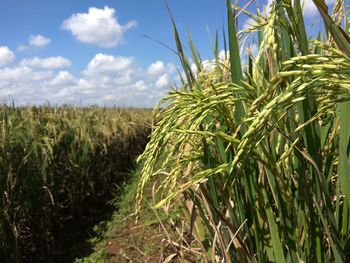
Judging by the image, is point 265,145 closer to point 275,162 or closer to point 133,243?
point 275,162

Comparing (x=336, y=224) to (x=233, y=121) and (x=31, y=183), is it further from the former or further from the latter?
(x=31, y=183)

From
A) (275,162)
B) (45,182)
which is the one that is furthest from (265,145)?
(45,182)

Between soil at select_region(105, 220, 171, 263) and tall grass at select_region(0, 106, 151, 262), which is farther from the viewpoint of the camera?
soil at select_region(105, 220, 171, 263)

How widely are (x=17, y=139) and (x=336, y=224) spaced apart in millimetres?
4262

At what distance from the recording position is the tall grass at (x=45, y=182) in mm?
4375

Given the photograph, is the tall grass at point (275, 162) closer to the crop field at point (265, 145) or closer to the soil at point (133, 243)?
the crop field at point (265, 145)

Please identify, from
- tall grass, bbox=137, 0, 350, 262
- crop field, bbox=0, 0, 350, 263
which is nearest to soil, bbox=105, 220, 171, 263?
crop field, bbox=0, 0, 350, 263

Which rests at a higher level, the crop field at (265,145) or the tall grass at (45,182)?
the crop field at (265,145)

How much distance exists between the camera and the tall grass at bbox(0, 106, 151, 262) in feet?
14.4

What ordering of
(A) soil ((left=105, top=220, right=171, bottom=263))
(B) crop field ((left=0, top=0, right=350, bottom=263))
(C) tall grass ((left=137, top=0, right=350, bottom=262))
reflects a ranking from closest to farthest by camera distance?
(B) crop field ((left=0, top=0, right=350, bottom=263)), (C) tall grass ((left=137, top=0, right=350, bottom=262)), (A) soil ((left=105, top=220, right=171, bottom=263))

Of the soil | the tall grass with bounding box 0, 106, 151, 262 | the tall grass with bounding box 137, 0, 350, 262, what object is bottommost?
the soil

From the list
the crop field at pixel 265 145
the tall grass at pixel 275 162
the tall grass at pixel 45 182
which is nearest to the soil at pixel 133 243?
the tall grass at pixel 45 182

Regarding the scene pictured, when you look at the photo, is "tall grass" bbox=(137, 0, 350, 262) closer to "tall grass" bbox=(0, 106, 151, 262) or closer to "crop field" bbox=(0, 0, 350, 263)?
"crop field" bbox=(0, 0, 350, 263)

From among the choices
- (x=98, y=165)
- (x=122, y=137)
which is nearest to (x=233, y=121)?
(x=98, y=165)
